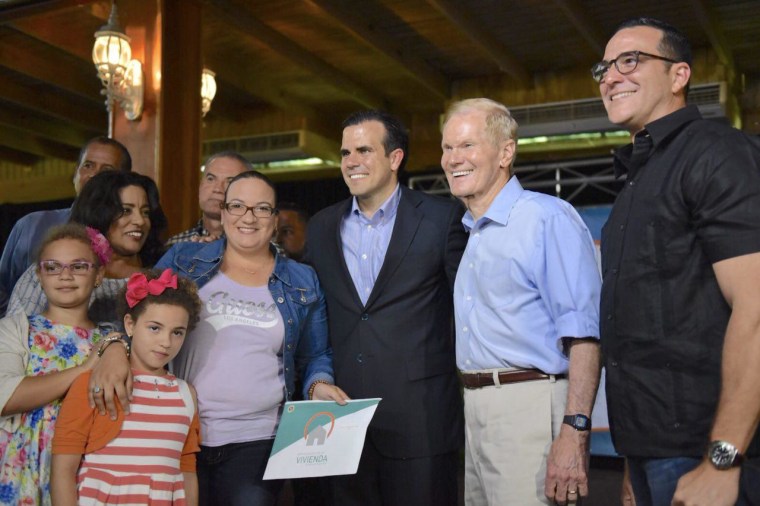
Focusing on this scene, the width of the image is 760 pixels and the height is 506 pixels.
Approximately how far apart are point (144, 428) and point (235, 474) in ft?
1.03

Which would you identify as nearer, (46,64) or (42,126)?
(46,64)

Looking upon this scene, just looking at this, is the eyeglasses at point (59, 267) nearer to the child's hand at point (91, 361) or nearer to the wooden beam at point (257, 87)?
the child's hand at point (91, 361)

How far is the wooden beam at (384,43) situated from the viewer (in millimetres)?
6301

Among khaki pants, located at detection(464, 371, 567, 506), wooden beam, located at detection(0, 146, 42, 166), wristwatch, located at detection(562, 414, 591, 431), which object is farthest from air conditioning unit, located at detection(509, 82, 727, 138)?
wooden beam, located at detection(0, 146, 42, 166)

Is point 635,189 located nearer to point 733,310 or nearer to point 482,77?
point 733,310

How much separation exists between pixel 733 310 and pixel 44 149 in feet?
38.4

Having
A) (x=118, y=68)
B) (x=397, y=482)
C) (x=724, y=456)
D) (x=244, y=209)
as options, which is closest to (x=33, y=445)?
(x=244, y=209)

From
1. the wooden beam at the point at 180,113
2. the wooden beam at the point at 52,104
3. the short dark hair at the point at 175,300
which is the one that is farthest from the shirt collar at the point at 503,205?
the wooden beam at the point at 52,104

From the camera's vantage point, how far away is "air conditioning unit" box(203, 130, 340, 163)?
957cm

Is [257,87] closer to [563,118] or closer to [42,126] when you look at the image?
[563,118]

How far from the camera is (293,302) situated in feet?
8.18

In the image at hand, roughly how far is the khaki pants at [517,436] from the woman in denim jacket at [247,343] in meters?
0.49

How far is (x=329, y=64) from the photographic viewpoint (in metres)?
8.05

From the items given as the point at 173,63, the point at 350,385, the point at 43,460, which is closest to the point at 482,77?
the point at 173,63
